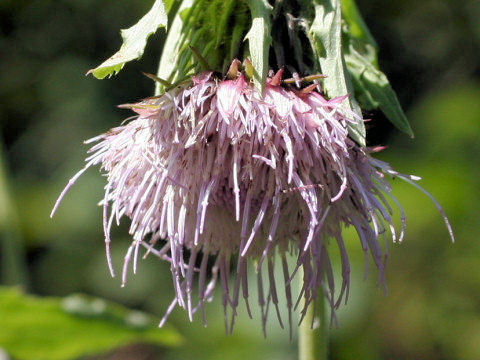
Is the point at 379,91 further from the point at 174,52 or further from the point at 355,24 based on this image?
the point at 174,52

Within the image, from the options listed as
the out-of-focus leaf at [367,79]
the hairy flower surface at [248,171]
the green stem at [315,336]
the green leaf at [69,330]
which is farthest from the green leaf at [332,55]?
the green leaf at [69,330]

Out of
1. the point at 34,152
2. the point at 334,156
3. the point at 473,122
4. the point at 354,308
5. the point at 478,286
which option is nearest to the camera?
the point at 334,156

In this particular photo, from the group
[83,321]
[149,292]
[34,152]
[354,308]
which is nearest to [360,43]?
[83,321]

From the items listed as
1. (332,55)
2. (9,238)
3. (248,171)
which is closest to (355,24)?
(332,55)

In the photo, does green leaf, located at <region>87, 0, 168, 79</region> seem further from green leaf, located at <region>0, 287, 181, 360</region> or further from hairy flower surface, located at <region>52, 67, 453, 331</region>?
green leaf, located at <region>0, 287, 181, 360</region>

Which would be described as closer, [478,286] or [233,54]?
[233,54]

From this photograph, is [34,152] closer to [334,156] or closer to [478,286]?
[478,286]

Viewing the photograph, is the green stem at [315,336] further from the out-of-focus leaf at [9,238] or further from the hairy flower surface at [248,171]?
the out-of-focus leaf at [9,238]
